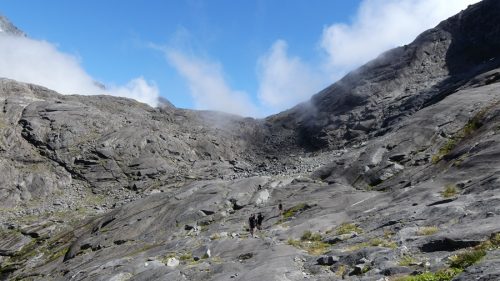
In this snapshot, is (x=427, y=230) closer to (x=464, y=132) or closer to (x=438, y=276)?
(x=438, y=276)

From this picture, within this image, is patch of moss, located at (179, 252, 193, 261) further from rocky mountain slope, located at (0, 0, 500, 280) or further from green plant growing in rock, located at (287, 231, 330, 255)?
green plant growing in rock, located at (287, 231, 330, 255)

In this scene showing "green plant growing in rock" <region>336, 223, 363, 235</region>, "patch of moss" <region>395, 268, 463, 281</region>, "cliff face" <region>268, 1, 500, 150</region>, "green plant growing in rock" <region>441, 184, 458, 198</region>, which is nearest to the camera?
"patch of moss" <region>395, 268, 463, 281</region>

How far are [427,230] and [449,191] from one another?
14409mm

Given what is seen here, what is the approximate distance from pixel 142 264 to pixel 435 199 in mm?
29542

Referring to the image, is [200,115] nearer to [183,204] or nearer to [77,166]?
[77,166]

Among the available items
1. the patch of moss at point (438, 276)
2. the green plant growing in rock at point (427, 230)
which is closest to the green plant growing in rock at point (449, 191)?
the green plant growing in rock at point (427, 230)

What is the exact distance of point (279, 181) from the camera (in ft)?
262

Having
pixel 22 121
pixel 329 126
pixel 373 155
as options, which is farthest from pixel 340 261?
pixel 22 121

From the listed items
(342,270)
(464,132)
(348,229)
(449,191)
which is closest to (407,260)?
(342,270)

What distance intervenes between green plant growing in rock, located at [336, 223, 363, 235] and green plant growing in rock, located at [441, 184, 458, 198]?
903cm

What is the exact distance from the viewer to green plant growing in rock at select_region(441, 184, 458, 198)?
41812mm

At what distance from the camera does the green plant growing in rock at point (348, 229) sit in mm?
40894

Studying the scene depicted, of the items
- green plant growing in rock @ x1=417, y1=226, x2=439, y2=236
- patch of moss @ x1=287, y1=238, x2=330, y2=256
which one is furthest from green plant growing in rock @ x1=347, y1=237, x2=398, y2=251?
patch of moss @ x1=287, y1=238, x2=330, y2=256

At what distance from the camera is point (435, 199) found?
41.9 m
